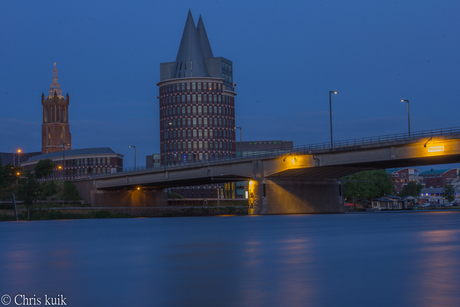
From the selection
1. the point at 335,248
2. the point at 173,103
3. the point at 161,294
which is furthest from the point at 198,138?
the point at 161,294

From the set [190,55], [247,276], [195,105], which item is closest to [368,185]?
[195,105]

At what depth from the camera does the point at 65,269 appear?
19734 mm

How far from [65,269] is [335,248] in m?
11.6

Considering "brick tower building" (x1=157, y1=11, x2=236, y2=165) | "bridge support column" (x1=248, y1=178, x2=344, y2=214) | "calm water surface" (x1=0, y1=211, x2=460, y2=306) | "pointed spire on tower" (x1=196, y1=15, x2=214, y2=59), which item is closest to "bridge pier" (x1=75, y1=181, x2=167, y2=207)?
"bridge support column" (x1=248, y1=178, x2=344, y2=214)

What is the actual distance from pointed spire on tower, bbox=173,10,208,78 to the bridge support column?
9148 centimetres

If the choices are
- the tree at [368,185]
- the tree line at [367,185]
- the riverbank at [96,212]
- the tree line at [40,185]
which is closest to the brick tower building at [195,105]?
the tree line at [367,185]

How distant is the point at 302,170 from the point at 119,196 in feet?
175

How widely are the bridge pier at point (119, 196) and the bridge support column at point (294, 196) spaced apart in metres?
41.1

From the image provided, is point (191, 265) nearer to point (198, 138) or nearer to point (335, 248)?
point (335, 248)

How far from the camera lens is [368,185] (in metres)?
143

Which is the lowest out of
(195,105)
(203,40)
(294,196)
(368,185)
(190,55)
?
(294,196)

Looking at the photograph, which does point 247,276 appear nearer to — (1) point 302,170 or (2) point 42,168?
(1) point 302,170

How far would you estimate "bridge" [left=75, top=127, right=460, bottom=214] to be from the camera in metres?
75.6

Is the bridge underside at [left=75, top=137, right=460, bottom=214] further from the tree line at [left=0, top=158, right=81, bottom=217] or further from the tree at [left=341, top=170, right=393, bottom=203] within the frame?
the tree at [left=341, top=170, right=393, bottom=203]
